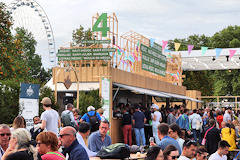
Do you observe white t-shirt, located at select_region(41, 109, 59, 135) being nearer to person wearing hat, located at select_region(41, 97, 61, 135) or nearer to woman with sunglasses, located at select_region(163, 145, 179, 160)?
person wearing hat, located at select_region(41, 97, 61, 135)

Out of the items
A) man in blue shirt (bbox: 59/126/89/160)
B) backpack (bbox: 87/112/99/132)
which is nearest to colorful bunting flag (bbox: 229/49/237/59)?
backpack (bbox: 87/112/99/132)

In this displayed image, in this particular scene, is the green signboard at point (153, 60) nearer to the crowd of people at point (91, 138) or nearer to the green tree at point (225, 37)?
the crowd of people at point (91, 138)

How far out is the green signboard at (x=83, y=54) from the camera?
14.8 metres

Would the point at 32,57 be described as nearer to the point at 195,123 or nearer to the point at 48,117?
the point at 195,123

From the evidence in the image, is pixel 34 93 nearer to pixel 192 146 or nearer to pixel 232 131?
pixel 232 131

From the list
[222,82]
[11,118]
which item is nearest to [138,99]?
[11,118]

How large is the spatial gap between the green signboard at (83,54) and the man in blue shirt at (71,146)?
9936 mm

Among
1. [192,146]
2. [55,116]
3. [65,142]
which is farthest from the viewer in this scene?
[55,116]

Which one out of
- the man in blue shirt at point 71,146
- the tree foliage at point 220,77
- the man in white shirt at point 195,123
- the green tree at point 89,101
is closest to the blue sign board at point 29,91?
the green tree at point 89,101

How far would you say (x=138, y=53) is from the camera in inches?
819

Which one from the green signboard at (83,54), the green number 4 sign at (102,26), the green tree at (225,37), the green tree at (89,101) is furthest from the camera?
the green tree at (225,37)

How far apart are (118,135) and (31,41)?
1522 inches

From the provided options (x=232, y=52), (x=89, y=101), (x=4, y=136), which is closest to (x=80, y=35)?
(x=232, y=52)

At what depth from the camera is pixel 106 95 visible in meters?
15.5
